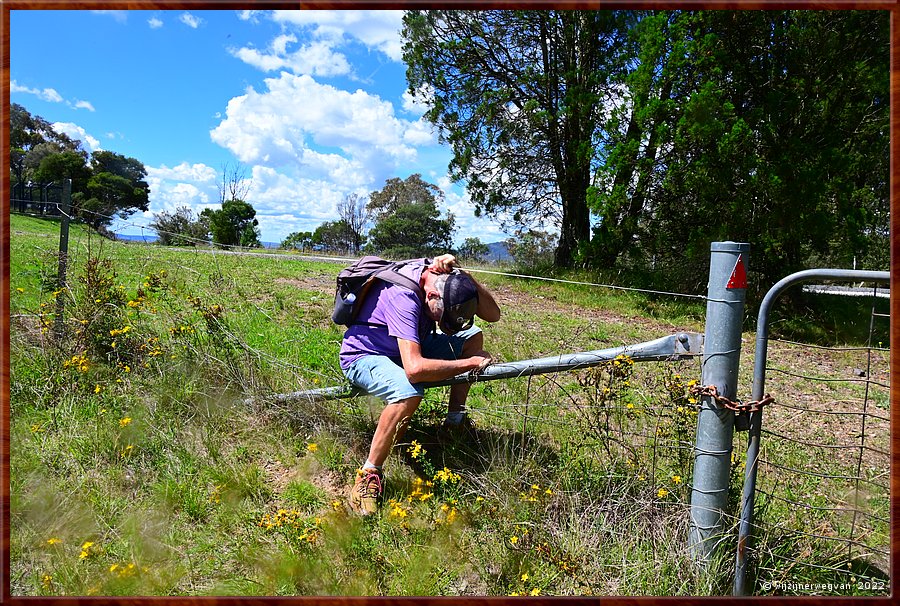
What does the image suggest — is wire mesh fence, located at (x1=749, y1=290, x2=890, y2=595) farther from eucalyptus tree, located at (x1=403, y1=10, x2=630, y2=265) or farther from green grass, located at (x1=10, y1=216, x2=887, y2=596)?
eucalyptus tree, located at (x1=403, y1=10, x2=630, y2=265)

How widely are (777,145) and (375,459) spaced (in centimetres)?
983

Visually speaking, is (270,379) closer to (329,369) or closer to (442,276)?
(329,369)

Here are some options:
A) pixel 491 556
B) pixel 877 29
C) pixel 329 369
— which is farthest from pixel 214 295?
pixel 877 29

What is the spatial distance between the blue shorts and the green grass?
1.12ft

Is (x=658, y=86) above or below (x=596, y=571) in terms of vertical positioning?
above

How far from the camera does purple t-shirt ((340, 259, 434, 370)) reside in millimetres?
2643

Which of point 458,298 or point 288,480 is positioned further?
point 288,480

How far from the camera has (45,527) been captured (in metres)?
2.47

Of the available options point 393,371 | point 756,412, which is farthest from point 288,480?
point 756,412

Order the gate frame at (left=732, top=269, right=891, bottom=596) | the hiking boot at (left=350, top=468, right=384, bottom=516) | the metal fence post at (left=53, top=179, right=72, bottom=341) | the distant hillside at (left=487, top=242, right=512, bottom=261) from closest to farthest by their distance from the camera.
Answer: the gate frame at (left=732, top=269, right=891, bottom=596)
the hiking boot at (left=350, top=468, right=384, bottom=516)
the metal fence post at (left=53, top=179, right=72, bottom=341)
the distant hillside at (left=487, top=242, right=512, bottom=261)

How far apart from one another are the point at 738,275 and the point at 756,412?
20.7 inches

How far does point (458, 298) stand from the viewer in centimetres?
271

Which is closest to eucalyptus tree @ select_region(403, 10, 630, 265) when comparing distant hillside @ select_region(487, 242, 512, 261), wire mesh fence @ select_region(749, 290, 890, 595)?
distant hillside @ select_region(487, 242, 512, 261)

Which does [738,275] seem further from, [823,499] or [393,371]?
[823,499]
